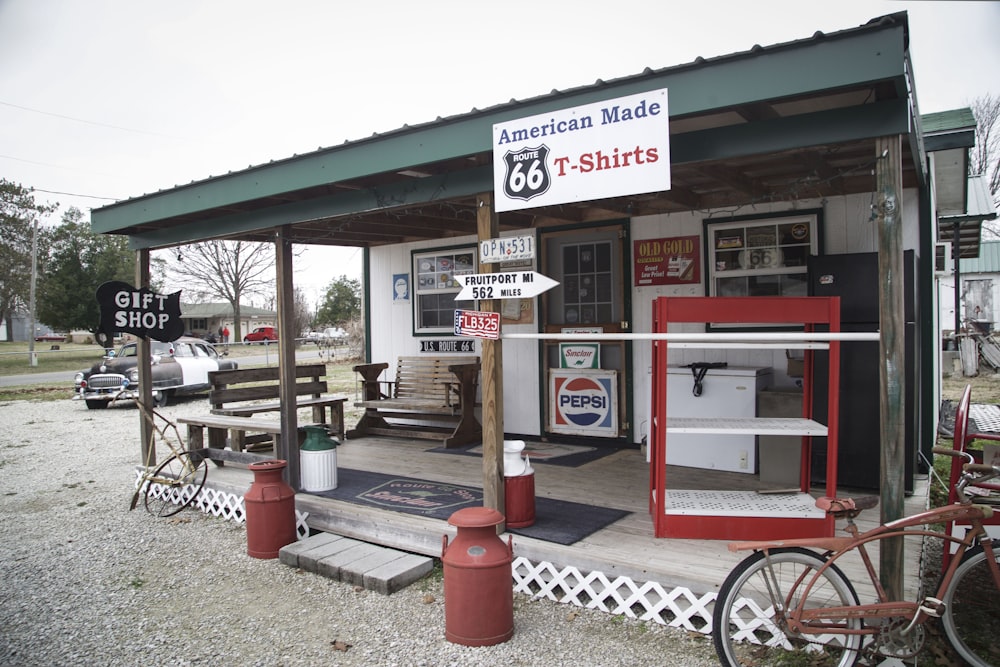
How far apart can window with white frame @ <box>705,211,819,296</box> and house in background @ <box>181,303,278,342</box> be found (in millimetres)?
56864

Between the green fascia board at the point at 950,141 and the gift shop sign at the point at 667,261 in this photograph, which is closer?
the green fascia board at the point at 950,141

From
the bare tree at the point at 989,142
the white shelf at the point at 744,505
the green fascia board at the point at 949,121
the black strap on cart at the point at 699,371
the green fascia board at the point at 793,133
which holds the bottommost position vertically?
the white shelf at the point at 744,505

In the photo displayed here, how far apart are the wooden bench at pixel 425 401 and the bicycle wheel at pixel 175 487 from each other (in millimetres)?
2086

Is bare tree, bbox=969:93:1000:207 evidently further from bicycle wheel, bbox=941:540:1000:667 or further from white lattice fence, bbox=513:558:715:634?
white lattice fence, bbox=513:558:715:634

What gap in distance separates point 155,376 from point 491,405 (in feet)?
43.9

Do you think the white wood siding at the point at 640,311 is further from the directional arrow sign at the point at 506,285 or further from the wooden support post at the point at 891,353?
the directional arrow sign at the point at 506,285

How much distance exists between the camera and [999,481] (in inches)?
153

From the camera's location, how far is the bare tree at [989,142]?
24.7 metres

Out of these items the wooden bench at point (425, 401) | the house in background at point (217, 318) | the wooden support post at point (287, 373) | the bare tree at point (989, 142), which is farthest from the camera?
the house in background at point (217, 318)

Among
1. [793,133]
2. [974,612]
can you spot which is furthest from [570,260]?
[974,612]

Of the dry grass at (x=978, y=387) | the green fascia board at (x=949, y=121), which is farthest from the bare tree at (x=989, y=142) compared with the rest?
the green fascia board at (x=949, y=121)

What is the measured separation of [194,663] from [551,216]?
16.8ft

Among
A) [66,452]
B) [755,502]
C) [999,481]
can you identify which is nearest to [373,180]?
[755,502]

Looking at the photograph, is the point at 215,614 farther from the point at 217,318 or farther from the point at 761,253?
the point at 217,318
